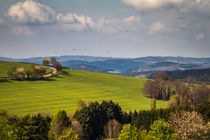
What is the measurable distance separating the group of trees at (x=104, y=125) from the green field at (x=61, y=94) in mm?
16988

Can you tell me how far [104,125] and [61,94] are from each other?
41.9 metres

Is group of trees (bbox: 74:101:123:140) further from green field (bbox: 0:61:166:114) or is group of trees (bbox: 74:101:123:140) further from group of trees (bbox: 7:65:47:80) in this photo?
group of trees (bbox: 7:65:47:80)

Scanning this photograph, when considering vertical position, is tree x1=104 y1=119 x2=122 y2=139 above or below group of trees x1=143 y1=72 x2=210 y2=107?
below

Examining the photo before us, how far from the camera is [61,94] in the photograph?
4008 inches

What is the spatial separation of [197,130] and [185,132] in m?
2.36

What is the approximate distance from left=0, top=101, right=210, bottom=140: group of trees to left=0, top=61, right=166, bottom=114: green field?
17.0 m

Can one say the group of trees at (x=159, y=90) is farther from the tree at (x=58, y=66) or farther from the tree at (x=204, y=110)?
the tree at (x=58, y=66)

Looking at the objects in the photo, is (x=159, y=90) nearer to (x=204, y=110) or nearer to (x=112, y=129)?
(x=204, y=110)

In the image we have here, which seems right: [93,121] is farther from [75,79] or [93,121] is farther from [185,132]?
[75,79]

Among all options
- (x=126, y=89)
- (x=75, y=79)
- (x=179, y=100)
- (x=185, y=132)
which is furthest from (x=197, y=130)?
(x=75, y=79)

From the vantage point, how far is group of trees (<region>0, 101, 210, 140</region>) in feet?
132

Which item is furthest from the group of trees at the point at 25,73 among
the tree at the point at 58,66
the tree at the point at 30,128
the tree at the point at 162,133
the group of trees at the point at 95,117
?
the tree at the point at 162,133

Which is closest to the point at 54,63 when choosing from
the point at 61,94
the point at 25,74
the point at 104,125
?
the point at 25,74

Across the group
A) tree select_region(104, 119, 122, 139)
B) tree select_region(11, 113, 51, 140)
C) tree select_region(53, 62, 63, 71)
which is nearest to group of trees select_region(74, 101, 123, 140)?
tree select_region(104, 119, 122, 139)
